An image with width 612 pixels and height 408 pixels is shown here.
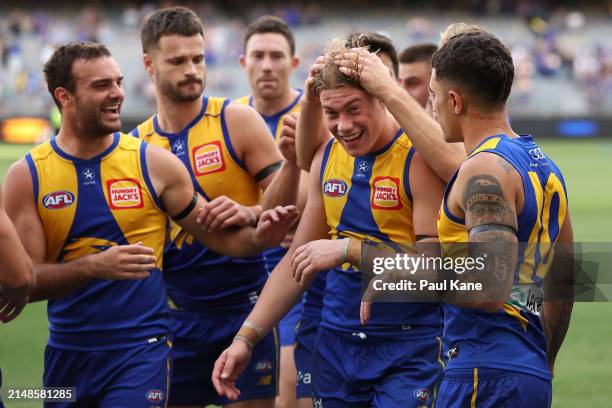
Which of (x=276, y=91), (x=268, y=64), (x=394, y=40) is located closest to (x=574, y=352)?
(x=276, y=91)

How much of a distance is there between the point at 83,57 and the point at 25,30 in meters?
37.7

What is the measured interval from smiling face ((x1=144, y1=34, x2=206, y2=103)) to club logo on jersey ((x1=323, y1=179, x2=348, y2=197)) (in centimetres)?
162

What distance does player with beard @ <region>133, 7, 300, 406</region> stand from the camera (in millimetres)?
6090

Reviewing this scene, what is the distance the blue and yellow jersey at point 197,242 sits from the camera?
6.14 m

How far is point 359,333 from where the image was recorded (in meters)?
4.82

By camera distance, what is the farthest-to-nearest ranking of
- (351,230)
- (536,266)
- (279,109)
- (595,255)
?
(279,109), (351,230), (595,255), (536,266)

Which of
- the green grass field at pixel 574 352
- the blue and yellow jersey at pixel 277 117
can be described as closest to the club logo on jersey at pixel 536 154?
the blue and yellow jersey at pixel 277 117

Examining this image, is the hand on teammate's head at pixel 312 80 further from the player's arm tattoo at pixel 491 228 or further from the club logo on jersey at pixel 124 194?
the player's arm tattoo at pixel 491 228

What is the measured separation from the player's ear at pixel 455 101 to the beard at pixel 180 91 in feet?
8.76

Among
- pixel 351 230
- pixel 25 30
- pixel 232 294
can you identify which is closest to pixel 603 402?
pixel 232 294

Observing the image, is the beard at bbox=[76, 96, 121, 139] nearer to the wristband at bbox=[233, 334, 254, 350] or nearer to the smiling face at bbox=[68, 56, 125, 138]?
the smiling face at bbox=[68, 56, 125, 138]

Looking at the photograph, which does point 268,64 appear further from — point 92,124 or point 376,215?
point 376,215

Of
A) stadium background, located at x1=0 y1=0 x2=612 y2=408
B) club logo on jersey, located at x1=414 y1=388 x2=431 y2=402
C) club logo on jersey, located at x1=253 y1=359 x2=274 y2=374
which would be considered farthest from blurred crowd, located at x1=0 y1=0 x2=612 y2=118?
club logo on jersey, located at x1=414 y1=388 x2=431 y2=402

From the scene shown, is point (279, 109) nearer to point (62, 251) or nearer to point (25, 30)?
point (62, 251)
